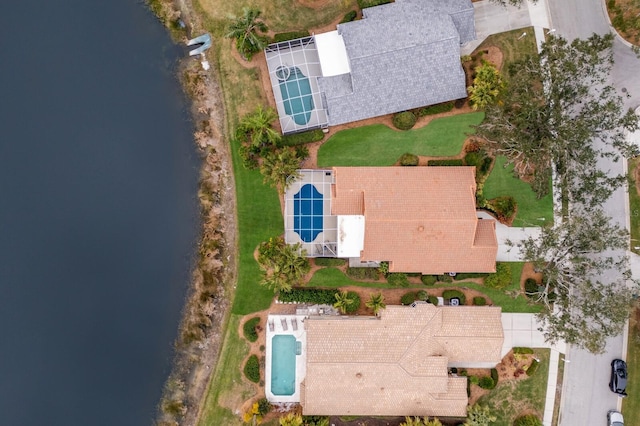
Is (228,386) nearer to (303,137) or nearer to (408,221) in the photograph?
(408,221)

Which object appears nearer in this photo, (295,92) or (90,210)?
(295,92)

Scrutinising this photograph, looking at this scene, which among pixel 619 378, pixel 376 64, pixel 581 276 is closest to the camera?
pixel 581 276

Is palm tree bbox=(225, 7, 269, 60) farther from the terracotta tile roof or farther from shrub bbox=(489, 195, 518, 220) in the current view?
shrub bbox=(489, 195, 518, 220)

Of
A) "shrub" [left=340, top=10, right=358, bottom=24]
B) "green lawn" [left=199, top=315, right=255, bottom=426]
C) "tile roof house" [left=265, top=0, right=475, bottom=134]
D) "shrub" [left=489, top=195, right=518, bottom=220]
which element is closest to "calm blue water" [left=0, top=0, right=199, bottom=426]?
"green lawn" [left=199, top=315, right=255, bottom=426]

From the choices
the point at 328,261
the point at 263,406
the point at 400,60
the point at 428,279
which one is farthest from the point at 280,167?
the point at 263,406

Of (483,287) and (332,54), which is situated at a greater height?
(332,54)

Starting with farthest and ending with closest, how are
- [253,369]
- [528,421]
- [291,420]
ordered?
1. [253,369]
2. [528,421]
3. [291,420]

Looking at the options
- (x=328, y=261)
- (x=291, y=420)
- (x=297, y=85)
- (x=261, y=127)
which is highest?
(x=297, y=85)
